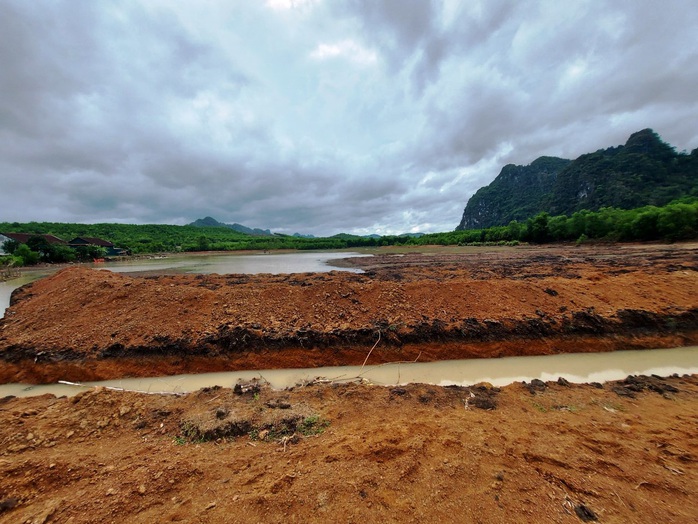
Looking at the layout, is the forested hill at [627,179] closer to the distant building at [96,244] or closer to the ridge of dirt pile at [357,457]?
the ridge of dirt pile at [357,457]

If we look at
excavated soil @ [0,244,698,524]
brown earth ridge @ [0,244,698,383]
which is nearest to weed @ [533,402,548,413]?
excavated soil @ [0,244,698,524]

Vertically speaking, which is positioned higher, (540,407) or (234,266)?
(234,266)

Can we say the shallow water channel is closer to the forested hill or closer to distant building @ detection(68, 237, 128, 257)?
distant building @ detection(68, 237, 128, 257)

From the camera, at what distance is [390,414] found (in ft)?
15.7

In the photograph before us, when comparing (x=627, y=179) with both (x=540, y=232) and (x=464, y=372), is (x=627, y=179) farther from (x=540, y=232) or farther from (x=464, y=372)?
(x=464, y=372)

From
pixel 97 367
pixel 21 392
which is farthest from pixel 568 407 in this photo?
pixel 21 392

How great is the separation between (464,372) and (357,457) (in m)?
4.88

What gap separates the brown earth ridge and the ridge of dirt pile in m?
2.20

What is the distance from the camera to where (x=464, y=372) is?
24.1 feet

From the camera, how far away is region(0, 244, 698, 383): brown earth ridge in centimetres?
751

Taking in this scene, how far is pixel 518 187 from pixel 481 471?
669 feet

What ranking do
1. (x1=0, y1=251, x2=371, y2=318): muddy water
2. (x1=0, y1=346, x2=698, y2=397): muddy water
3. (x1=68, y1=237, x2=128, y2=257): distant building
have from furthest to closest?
(x1=68, y1=237, x2=128, y2=257): distant building, (x1=0, y1=251, x2=371, y2=318): muddy water, (x1=0, y1=346, x2=698, y2=397): muddy water

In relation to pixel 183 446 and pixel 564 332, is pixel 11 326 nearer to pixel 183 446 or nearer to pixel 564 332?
pixel 183 446

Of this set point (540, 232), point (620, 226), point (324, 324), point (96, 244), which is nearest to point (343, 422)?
point (324, 324)
